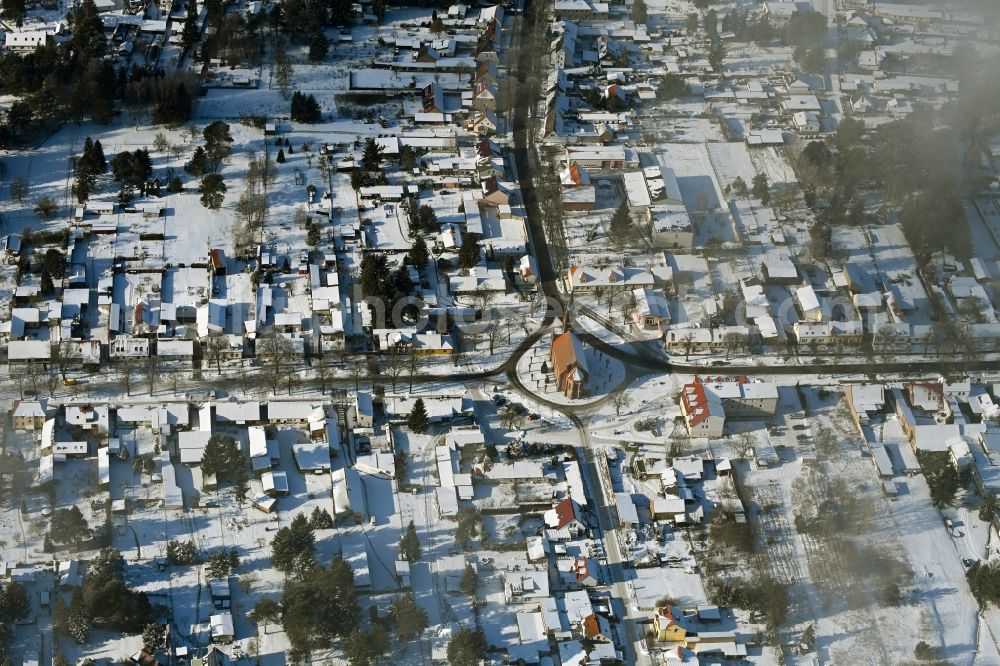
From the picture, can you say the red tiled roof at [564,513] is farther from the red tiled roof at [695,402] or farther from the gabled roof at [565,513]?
the red tiled roof at [695,402]

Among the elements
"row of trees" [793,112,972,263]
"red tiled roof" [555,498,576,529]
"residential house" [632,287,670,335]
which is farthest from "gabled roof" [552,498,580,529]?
"row of trees" [793,112,972,263]

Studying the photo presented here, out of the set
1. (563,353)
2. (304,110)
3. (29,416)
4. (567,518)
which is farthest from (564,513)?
(304,110)

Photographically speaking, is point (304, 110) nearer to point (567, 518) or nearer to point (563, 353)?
point (563, 353)

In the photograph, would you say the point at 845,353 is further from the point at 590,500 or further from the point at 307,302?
the point at 307,302

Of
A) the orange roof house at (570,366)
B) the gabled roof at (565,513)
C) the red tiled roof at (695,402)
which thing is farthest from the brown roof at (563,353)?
the gabled roof at (565,513)

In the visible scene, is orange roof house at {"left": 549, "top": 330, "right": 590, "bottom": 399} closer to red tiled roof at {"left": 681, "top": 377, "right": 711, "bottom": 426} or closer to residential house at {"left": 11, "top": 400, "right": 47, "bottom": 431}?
red tiled roof at {"left": 681, "top": 377, "right": 711, "bottom": 426}

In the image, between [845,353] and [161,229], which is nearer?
[845,353]

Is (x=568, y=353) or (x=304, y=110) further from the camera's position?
(x=304, y=110)

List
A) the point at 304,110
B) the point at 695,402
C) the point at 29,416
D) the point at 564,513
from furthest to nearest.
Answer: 1. the point at 304,110
2. the point at 695,402
3. the point at 29,416
4. the point at 564,513

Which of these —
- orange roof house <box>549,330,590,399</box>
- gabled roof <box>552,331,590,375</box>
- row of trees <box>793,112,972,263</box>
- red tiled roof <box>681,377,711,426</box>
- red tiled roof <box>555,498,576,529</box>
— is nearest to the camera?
red tiled roof <box>555,498,576,529</box>

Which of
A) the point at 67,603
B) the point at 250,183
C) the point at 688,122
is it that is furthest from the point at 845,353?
the point at 67,603

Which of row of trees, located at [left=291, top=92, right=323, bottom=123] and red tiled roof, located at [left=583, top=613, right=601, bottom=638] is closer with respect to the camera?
red tiled roof, located at [left=583, top=613, right=601, bottom=638]
